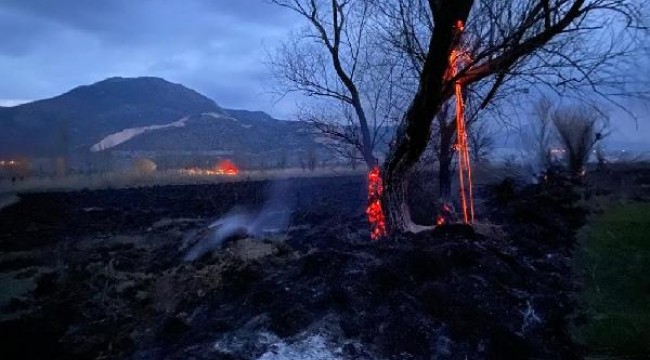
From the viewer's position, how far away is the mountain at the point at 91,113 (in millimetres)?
108806

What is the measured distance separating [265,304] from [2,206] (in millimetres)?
27171

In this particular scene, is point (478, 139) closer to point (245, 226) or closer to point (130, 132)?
point (245, 226)

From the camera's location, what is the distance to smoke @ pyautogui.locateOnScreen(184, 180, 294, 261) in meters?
12.6

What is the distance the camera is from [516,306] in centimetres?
718

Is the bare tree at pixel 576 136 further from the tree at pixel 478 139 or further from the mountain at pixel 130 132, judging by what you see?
the mountain at pixel 130 132

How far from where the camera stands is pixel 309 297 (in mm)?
7195

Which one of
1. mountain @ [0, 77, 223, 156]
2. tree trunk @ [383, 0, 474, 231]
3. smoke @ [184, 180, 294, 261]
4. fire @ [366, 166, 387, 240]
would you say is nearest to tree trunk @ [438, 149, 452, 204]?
tree trunk @ [383, 0, 474, 231]

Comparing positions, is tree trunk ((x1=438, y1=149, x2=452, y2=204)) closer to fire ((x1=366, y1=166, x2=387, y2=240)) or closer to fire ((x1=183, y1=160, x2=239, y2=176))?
fire ((x1=366, y1=166, x2=387, y2=240))

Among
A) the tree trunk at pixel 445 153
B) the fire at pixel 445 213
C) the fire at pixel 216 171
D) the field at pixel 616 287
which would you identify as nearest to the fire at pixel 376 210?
the fire at pixel 445 213

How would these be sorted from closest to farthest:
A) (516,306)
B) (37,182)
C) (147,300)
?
(516,306) → (147,300) → (37,182)

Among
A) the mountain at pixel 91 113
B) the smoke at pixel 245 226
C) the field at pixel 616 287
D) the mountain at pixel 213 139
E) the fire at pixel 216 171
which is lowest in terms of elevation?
the field at pixel 616 287

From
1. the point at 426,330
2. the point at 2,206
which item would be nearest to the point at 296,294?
the point at 426,330

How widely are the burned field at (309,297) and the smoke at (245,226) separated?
17.6 inches

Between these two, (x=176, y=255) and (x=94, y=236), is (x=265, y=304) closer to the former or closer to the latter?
(x=176, y=255)
